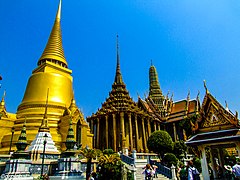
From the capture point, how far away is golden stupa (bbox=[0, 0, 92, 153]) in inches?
908

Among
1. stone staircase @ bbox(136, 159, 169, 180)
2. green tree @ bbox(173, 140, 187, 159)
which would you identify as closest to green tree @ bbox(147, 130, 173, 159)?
green tree @ bbox(173, 140, 187, 159)

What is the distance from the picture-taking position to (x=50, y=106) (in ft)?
84.3

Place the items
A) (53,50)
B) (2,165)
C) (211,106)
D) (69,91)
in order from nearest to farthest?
1. (211,106)
2. (2,165)
3. (69,91)
4. (53,50)

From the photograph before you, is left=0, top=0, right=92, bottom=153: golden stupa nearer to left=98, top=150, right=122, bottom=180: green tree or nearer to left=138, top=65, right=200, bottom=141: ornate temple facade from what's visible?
left=98, top=150, right=122, bottom=180: green tree

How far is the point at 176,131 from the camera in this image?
4081 centimetres

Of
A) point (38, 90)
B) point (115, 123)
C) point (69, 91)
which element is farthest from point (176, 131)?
point (38, 90)

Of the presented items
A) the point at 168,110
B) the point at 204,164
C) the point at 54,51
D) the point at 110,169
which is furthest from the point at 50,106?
the point at 168,110

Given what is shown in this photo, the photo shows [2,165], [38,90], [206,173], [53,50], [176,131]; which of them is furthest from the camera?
[176,131]

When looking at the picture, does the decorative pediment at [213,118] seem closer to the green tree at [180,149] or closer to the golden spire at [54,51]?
the green tree at [180,149]

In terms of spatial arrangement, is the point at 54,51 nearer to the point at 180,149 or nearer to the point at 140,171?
the point at 180,149

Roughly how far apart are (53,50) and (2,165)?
21.7 metres

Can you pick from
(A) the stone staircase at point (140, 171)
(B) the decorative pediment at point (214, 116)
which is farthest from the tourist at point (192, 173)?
(A) the stone staircase at point (140, 171)

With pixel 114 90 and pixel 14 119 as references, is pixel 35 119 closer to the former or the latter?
pixel 14 119

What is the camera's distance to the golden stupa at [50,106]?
75.7 ft
